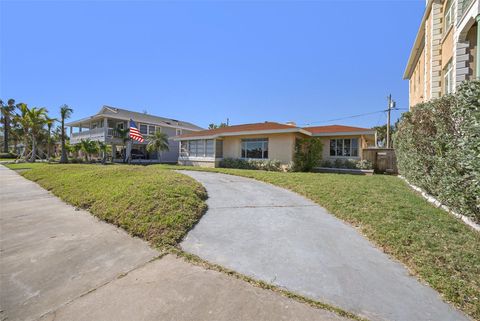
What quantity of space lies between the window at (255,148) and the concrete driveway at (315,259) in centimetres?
1230

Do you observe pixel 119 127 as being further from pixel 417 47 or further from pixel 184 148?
pixel 417 47

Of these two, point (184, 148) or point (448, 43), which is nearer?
point (448, 43)

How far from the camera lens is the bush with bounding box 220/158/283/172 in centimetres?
1707

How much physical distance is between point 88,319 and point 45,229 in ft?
12.7

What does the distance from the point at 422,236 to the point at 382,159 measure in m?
14.2

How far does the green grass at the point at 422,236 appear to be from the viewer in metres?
2.79

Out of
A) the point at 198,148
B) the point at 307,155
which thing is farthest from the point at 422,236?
the point at 198,148

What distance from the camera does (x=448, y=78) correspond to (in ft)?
35.7

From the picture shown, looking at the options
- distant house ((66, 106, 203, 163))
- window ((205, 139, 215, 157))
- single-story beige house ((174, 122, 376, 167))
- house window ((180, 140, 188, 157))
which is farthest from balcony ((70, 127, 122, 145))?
window ((205, 139, 215, 157))

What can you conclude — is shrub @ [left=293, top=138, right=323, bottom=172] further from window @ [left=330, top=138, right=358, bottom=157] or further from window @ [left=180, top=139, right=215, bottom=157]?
window @ [left=180, top=139, right=215, bottom=157]

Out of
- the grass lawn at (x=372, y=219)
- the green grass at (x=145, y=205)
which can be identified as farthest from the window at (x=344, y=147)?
the green grass at (x=145, y=205)

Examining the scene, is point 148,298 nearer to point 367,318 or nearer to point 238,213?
point 367,318

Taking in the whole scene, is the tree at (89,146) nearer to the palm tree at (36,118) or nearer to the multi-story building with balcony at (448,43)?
the palm tree at (36,118)

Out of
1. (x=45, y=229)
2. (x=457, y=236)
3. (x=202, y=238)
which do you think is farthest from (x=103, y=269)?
(x=457, y=236)
